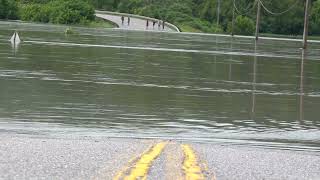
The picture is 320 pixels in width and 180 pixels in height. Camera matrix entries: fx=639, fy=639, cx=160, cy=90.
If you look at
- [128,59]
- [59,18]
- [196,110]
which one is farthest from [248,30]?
[196,110]

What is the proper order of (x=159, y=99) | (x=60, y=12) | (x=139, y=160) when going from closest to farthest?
(x=139, y=160), (x=159, y=99), (x=60, y=12)

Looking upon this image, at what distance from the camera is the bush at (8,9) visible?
296 feet

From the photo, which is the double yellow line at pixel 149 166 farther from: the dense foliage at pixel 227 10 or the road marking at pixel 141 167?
the dense foliage at pixel 227 10

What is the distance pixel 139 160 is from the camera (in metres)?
9.18

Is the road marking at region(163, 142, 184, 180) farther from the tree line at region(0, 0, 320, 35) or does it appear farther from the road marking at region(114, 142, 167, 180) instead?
the tree line at region(0, 0, 320, 35)

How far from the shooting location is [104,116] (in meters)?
14.4

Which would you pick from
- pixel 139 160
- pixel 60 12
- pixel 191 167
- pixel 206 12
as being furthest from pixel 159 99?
pixel 206 12

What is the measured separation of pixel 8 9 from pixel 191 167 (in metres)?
86.4

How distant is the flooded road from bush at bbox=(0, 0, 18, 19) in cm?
6248

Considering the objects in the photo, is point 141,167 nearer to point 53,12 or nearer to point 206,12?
point 53,12

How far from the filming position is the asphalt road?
27.0ft

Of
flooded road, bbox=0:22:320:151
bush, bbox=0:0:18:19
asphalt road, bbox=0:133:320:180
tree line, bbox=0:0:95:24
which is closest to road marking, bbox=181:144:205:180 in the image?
asphalt road, bbox=0:133:320:180

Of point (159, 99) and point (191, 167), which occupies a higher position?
point (191, 167)

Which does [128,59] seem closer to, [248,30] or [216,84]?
[216,84]
